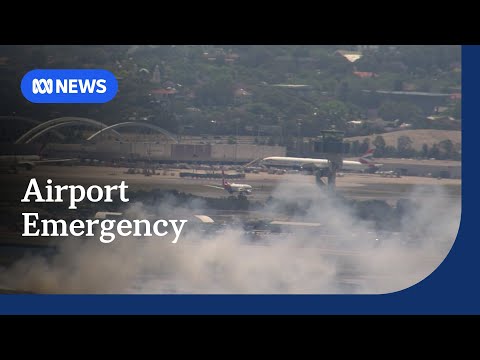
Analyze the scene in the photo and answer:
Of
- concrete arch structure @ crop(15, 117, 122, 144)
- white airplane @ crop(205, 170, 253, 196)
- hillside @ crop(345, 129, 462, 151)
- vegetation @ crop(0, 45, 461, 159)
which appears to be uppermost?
vegetation @ crop(0, 45, 461, 159)

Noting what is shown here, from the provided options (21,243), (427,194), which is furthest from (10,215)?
(427,194)

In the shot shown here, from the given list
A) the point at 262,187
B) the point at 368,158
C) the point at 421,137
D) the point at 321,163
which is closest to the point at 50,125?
the point at 262,187

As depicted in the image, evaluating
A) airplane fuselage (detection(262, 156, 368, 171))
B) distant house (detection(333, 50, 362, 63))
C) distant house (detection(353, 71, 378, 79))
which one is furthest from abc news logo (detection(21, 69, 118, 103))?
distant house (detection(353, 71, 378, 79))

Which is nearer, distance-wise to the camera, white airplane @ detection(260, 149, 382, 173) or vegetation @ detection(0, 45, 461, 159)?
vegetation @ detection(0, 45, 461, 159)

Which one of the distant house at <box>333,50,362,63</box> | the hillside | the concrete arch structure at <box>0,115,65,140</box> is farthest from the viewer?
the hillside

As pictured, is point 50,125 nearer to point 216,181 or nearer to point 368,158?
point 216,181


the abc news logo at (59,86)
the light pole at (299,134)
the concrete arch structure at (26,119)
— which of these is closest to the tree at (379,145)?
the light pole at (299,134)

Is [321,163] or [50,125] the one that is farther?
[321,163]

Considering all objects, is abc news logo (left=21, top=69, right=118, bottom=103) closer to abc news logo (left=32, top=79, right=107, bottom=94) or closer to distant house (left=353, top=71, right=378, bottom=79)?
abc news logo (left=32, top=79, right=107, bottom=94)
